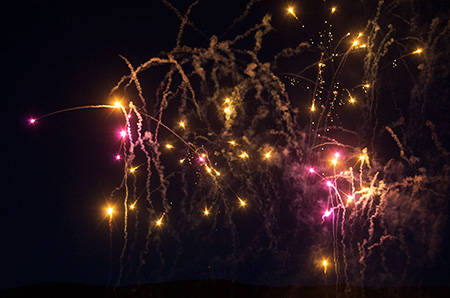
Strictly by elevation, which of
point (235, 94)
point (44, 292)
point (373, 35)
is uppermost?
point (373, 35)

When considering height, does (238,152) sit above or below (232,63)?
below

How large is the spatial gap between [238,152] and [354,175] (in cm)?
328

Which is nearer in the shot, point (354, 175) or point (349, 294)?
point (354, 175)

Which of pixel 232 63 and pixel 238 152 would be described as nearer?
pixel 232 63

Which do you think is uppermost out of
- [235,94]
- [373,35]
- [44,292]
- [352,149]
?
[373,35]

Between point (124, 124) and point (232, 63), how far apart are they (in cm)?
320

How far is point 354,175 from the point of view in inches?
290

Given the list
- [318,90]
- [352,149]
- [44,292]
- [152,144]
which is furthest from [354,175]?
[44,292]

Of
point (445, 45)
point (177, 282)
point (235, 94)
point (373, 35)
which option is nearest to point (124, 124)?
point (235, 94)

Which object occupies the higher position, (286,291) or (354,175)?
(354,175)

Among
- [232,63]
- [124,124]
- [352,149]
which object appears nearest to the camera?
[232,63]

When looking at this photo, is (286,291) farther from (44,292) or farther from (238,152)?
(44,292)

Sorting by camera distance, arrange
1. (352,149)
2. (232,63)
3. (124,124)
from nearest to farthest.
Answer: (232,63), (124,124), (352,149)

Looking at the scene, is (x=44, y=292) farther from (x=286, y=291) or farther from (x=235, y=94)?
(x=235, y=94)
